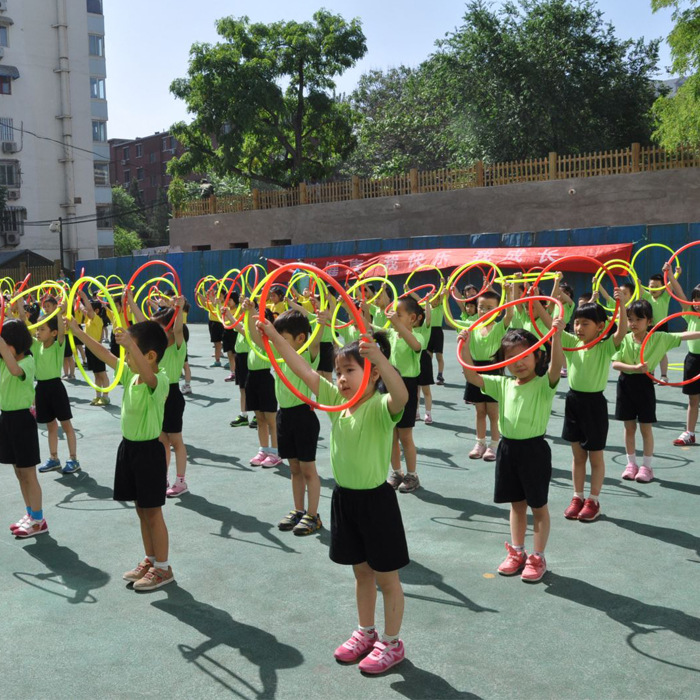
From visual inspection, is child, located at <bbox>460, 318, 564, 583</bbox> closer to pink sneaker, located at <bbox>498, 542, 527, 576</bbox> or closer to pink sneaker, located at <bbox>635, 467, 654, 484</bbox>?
pink sneaker, located at <bbox>498, 542, 527, 576</bbox>

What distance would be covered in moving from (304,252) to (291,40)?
10.1 meters

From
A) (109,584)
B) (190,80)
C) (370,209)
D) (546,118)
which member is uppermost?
(190,80)

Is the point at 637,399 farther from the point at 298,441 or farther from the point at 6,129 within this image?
the point at 6,129

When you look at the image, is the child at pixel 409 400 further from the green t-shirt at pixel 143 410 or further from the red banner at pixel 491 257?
the red banner at pixel 491 257

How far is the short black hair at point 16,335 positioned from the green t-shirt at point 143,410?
1512mm

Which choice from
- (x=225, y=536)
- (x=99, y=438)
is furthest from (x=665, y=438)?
(x=99, y=438)

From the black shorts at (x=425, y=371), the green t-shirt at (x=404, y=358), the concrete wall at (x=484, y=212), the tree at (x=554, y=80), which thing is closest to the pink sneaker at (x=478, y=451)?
the green t-shirt at (x=404, y=358)

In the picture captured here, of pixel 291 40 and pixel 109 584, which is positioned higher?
pixel 291 40

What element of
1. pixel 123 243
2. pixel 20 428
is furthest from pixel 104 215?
pixel 20 428

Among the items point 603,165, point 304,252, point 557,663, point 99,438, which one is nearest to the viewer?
point 557,663

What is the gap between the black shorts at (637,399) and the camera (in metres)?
7.06

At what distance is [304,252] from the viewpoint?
1009 inches

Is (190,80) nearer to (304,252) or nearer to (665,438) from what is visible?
(304,252)

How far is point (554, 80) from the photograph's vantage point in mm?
28609
